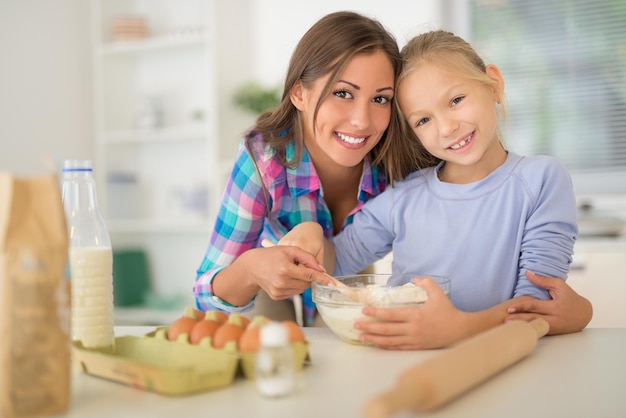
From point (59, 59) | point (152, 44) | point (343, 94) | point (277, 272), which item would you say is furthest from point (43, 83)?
point (277, 272)

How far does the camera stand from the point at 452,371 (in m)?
0.67

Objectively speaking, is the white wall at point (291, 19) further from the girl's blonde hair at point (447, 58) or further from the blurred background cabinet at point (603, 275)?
the girl's blonde hair at point (447, 58)

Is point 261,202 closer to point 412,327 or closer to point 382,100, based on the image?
point 382,100

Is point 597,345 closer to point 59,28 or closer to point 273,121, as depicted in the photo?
point 273,121

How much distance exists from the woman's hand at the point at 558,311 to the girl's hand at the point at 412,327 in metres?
0.17

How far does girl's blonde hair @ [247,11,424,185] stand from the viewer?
146 centimetres

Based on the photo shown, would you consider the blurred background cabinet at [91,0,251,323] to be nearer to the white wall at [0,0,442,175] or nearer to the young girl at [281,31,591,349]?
the white wall at [0,0,442,175]

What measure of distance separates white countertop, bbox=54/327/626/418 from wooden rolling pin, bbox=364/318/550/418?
20 millimetres

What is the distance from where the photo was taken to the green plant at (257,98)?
3494 mm

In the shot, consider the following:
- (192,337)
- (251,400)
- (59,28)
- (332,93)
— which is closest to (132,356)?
(192,337)

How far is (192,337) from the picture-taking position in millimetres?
875

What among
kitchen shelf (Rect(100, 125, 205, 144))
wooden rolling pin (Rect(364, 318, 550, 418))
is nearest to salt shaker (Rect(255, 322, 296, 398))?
wooden rolling pin (Rect(364, 318, 550, 418))

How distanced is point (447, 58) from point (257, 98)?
218 cm

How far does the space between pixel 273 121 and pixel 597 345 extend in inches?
38.1
